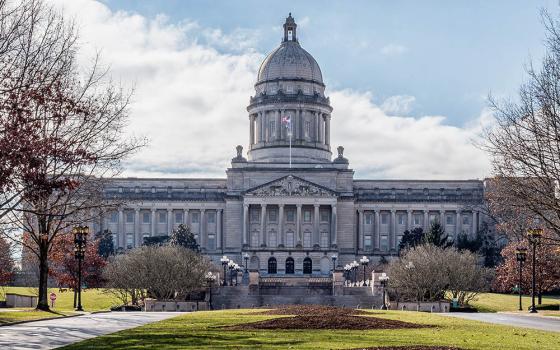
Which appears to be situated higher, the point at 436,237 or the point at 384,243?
the point at 436,237

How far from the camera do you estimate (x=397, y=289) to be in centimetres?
7394

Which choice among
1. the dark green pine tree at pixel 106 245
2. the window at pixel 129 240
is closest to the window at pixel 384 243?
the window at pixel 129 240

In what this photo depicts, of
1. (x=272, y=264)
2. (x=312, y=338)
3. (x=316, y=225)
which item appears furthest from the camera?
(x=316, y=225)

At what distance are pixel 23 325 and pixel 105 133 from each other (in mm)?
12894

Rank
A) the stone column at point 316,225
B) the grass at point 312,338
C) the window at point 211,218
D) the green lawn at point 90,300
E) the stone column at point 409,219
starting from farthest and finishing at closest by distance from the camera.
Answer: the stone column at point 409,219, the window at point 211,218, the stone column at point 316,225, the green lawn at point 90,300, the grass at point 312,338

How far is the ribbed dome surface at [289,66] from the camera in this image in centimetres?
14950

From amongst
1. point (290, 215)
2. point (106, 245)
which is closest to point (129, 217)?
point (106, 245)

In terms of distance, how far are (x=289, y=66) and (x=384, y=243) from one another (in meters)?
31.5

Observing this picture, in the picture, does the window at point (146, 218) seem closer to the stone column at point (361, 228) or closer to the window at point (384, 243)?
the stone column at point (361, 228)

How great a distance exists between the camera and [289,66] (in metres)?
150

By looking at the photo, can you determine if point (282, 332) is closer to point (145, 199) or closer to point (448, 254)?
point (448, 254)

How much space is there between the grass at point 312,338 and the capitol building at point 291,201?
97173 mm

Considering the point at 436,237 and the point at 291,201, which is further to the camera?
the point at 291,201

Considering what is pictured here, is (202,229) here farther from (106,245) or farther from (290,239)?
(106,245)
